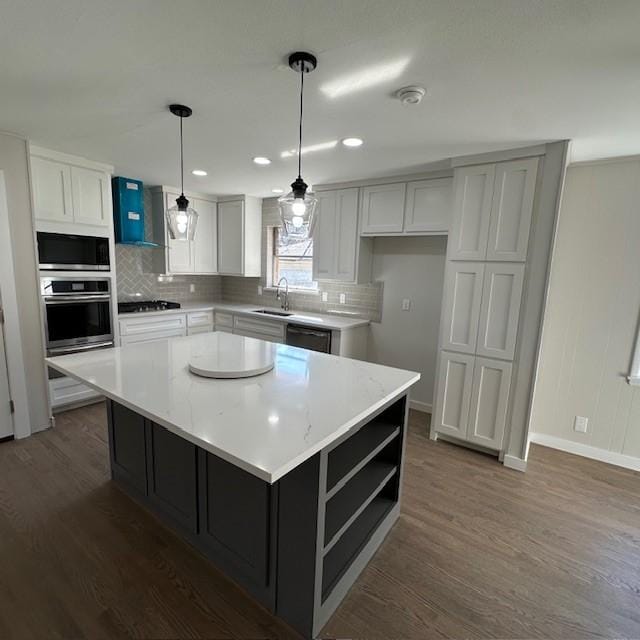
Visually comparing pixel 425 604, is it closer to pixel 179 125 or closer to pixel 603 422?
pixel 603 422

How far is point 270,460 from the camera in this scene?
41.3 inches

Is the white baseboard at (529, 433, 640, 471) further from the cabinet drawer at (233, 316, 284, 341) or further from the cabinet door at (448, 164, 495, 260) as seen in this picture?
the cabinet drawer at (233, 316, 284, 341)

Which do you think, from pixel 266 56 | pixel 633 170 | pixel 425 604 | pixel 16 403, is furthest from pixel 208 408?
pixel 633 170

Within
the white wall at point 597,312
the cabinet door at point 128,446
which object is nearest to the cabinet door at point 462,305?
the white wall at point 597,312

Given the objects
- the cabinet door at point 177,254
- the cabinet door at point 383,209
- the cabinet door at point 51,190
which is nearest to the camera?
the cabinet door at point 51,190

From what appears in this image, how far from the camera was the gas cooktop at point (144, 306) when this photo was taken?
392 cm

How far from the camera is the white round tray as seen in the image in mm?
1834

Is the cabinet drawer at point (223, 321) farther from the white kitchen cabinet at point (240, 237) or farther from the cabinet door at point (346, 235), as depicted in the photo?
the cabinet door at point (346, 235)

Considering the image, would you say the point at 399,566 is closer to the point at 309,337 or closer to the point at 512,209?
the point at 309,337

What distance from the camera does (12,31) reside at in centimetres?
138

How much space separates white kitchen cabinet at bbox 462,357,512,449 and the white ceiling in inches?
64.9

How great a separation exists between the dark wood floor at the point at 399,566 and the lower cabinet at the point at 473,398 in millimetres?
371

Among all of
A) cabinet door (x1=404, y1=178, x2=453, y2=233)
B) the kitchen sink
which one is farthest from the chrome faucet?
cabinet door (x1=404, y1=178, x2=453, y2=233)

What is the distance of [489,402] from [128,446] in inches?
105
